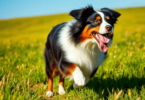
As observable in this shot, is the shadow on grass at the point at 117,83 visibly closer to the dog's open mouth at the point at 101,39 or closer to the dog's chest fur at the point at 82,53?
the dog's chest fur at the point at 82,53

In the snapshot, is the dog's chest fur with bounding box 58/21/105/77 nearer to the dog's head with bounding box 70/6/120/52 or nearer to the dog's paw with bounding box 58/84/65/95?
the dog's head with bounding box 70/6/120/52

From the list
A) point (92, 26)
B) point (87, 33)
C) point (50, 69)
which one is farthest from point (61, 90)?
point (92, 26)

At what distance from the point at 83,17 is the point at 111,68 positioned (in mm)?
1767

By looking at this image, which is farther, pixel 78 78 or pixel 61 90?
pixel 61 90

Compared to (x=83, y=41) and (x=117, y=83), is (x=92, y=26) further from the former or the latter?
(x=117, y=83)

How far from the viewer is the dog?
2826 mm

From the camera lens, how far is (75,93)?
10.9 feet

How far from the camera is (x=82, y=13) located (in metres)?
2.96

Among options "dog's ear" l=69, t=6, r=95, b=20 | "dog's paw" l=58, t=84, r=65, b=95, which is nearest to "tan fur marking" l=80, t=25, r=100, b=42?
"dog's ear" l=69, t=6, r=95, b=20

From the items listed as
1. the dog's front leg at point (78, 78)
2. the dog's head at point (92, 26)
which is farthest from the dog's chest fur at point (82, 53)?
the dog's front leg at point (78, 78)

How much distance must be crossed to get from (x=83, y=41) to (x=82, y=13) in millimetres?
443

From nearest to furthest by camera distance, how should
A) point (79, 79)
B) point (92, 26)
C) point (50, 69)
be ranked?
1. point (79, 79)
2. point (92, 26)
3. point (50, 69)

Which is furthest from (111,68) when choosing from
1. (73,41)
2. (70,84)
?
(73,41)

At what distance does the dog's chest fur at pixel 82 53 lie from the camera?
10.0 ft
